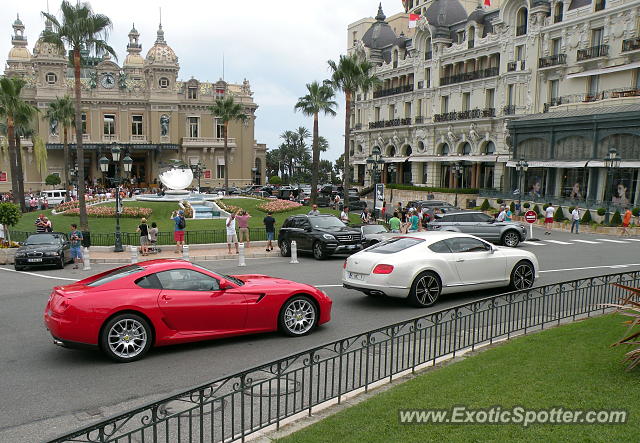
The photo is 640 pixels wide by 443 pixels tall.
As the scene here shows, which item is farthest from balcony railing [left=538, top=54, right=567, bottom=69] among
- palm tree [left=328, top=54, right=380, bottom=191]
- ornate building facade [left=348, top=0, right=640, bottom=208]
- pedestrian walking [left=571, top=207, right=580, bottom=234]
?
pedestrian walking [left=571, top=207, right=580, bottom=234]

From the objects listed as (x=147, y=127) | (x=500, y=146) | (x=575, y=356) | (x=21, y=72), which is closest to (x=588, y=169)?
(x=500, y=146)

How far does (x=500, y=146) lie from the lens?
5078 centimetres

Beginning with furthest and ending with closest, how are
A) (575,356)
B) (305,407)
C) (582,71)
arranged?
(582,71)
(575,356)
(305,407)

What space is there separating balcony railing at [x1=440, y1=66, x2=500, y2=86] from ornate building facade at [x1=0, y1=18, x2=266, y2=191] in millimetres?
29227

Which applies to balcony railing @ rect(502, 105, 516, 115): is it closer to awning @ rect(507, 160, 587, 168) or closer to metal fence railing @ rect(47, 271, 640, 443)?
awning @ rect(507, 160, 587, 168)

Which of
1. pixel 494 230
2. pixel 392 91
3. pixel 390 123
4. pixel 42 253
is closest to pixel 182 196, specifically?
pixel 42 253

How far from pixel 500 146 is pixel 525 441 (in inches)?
1943

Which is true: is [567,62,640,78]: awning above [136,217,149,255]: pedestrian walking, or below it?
above

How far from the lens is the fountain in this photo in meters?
33.7

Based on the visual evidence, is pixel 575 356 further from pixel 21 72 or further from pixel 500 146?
pixel 21 72

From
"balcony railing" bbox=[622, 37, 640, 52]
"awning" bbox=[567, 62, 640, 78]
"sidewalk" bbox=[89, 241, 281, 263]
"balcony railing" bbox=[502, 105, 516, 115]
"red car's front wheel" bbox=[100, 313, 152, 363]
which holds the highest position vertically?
"balcony railing" bbox=[622, 37, 640, 52]

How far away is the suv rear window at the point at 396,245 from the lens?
11.8 m

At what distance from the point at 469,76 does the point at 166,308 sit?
2056 inches

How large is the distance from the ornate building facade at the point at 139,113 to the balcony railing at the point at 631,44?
48113mm
